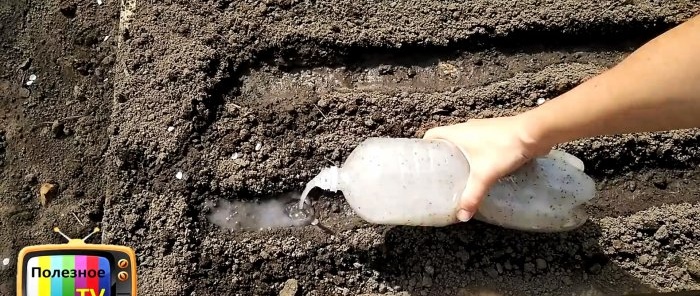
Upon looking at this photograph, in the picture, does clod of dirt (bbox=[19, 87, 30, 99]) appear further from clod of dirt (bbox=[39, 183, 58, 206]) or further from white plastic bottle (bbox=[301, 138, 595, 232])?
A: white plastic bottle (bbox=[301, 138, 595, 232])

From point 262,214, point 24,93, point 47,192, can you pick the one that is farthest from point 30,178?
point 262,214

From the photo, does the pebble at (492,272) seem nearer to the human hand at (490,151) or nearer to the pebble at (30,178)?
the human hand at (490,151)

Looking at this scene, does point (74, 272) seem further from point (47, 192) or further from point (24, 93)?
point (24, 93)

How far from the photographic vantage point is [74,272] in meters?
1.42

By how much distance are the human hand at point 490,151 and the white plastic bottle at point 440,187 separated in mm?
51

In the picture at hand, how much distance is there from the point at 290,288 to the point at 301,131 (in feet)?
1.25

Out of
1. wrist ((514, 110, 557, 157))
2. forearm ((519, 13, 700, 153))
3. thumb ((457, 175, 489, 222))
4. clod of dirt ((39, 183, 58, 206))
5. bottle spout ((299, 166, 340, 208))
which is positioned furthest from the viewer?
clod of dirt ((39, 183, 58, 206))

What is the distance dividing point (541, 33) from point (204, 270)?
3.37 ft

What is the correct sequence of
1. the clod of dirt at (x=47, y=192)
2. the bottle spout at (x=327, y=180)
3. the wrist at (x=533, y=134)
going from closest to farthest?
the wrist at (x=533, y=134) → the bottle spout at (x=327, y=180) → the clod of dirt at (x=47, y=192)

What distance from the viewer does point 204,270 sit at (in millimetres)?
1575

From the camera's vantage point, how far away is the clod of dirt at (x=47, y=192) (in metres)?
1.65

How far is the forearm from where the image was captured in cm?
104

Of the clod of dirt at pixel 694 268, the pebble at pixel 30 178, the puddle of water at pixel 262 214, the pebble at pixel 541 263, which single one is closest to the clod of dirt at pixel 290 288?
the puddle of water at pixel 262 214

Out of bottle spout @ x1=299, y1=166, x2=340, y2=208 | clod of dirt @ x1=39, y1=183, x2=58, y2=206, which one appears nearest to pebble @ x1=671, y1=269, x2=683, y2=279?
bottle spout @ x1=299, y1=166, x2=340, y2=208
